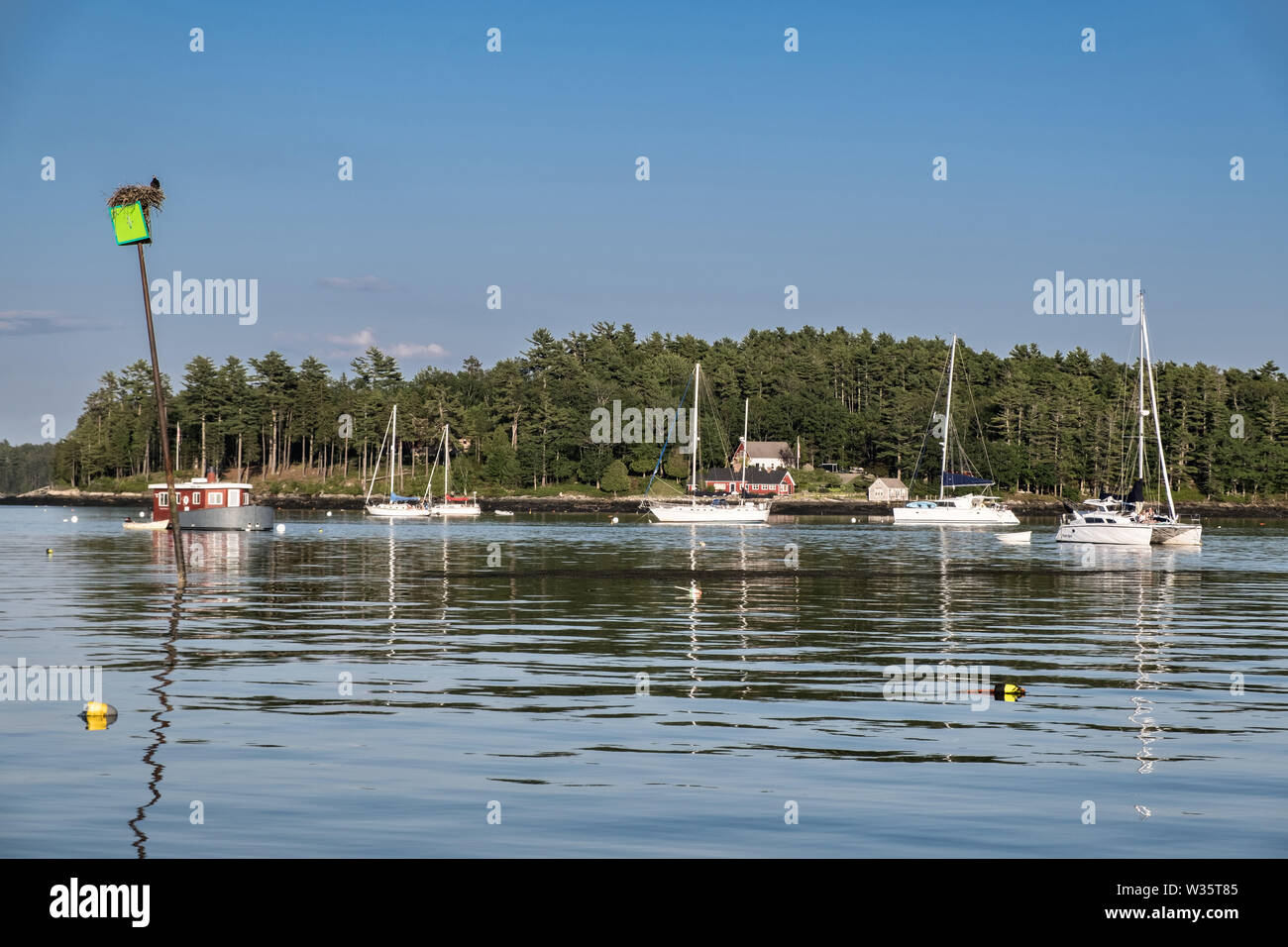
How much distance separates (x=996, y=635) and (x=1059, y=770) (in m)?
16.7

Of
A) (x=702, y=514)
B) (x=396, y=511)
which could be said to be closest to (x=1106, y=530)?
(x=702, y=514)

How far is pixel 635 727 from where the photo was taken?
1952 centimetres

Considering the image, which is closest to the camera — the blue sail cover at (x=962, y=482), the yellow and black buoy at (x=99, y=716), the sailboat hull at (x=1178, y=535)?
the yellow and black buoy at (x=99, y=716)

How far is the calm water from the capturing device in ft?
45.0

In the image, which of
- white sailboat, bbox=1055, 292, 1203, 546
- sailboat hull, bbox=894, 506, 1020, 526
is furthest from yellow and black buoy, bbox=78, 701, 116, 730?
sailboat hull, bbox=894, 506, 1020, 526

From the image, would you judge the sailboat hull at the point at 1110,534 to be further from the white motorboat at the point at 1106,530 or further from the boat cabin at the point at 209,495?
the boat cabin at the point at 209,495

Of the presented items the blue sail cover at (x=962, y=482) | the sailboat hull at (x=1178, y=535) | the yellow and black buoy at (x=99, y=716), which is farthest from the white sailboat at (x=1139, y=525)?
the yellow and black buoy at (x=99, y=716)

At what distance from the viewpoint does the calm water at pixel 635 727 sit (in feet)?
45.0

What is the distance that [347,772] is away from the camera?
16312 mm

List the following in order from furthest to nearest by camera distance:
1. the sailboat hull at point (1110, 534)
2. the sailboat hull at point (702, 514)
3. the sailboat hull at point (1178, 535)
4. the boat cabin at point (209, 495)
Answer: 1. the sailboat hull at point (702, 514)
2. the boat cabin at point (209, 495)
3. the sailboat hull at point (1178, 535)
4. the sailboat hull at point (1110, 534)

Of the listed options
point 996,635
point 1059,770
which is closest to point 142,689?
point 1059,770

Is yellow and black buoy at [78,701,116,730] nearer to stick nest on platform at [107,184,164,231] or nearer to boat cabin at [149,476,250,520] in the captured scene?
stick nest on platform at [107,184,164,231]

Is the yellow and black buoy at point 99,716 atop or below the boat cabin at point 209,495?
below
